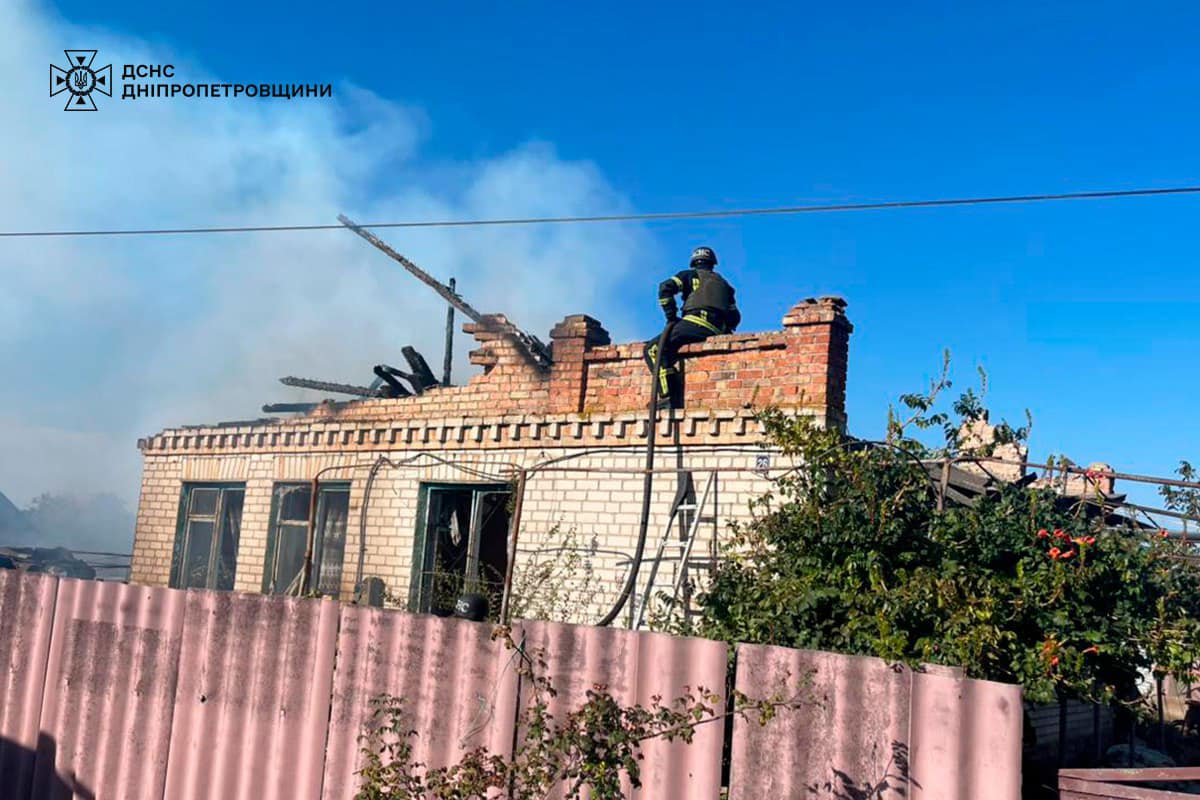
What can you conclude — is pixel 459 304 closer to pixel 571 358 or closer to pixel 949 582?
pixel 571 358

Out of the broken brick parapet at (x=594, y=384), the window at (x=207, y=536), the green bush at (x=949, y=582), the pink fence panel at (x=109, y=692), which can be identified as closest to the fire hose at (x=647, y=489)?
the broken brick parapet at (x=594, y=384)

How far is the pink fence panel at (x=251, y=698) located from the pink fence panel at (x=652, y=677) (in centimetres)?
147

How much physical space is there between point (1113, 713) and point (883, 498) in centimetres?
380

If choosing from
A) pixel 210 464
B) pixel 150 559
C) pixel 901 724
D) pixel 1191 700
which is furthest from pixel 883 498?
pixel 150 559

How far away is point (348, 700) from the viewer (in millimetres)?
5277

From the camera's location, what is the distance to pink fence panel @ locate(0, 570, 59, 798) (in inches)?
254

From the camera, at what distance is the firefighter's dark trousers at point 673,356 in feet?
27.1

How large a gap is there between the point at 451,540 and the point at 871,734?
21.0 feet

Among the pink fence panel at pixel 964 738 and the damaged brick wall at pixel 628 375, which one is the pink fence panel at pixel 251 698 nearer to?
the pink fence panel at pixel 964 738

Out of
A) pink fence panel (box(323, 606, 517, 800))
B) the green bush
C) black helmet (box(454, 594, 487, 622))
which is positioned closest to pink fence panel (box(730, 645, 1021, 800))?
the green bush

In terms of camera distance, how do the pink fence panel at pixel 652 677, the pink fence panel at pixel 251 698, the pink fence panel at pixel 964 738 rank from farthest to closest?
the pink fence panel at pixel 251 698 < the pink fence panel at pixel 652 677 < the pink fence panel at pixel 964 738

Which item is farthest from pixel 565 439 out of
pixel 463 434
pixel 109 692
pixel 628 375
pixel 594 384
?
pixel 109 692

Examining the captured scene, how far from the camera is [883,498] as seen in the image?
6.12m

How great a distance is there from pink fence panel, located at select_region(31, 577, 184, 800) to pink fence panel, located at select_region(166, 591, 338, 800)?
0.16m
